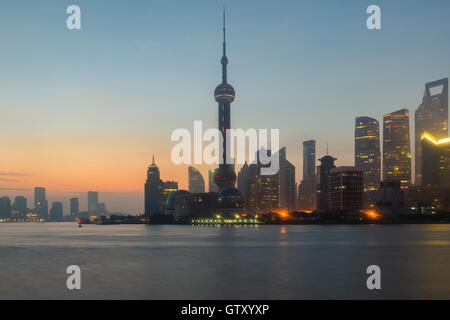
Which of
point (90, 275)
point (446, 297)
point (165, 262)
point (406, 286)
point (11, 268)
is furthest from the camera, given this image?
point (165, 262)
